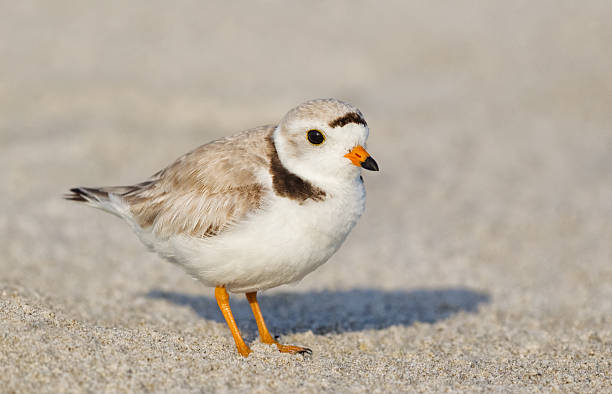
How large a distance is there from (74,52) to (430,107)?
634 cm

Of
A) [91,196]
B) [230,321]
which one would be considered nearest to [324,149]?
[230,321]

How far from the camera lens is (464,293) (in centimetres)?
672

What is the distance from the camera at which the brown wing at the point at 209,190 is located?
169 inches

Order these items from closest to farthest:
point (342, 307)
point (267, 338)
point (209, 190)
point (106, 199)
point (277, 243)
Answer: point (277, 243) < point (209, 190) < point (267, 338) < point (106, 199) < point (342, 307)

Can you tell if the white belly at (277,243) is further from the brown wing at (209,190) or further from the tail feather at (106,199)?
the tail feather at (106,199)

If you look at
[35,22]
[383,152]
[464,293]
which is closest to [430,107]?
[383,152]

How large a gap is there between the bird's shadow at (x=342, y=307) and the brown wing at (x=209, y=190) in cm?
122

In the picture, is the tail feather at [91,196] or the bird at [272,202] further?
the tail feather at [91,196]

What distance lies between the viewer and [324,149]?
4258mm

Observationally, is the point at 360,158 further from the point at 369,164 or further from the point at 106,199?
the point at 106,199

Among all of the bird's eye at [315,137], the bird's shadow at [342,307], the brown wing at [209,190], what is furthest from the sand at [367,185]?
the bird's eye at [315,137]

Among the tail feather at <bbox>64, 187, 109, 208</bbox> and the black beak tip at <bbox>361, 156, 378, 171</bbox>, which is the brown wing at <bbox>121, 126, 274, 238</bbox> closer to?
the tail feather at <bbox>64, 187, 109, 208</bbox>

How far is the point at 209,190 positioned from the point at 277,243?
2.14 feet

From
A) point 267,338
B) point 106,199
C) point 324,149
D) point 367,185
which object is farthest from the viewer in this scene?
point 367,185
